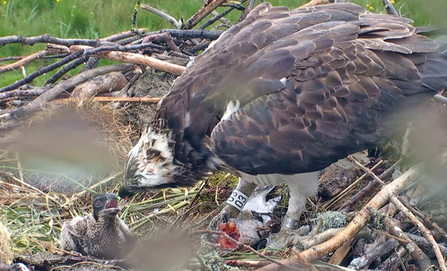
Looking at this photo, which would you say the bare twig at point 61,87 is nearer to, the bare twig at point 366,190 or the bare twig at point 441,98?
the bare twig at point 366,190

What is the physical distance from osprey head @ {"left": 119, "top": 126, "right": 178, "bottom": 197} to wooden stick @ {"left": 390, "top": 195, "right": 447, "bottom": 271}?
5.10 ft

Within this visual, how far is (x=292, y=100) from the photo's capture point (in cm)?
389

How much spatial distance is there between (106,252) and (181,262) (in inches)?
46.3

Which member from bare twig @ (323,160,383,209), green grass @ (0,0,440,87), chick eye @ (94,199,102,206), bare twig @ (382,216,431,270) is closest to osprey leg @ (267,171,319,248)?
bare twig @ (323,160,383,209)

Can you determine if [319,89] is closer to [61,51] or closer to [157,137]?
[157,137]

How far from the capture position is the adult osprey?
3.90 meters

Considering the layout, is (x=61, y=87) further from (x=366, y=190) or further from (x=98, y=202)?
(x=366, y=190)

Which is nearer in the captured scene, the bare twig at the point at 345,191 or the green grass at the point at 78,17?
the bare twig at the point at 345,191

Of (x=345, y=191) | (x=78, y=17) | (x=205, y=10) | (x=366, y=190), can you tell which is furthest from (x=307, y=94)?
(x=78, y=17)

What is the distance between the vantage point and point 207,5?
5508 millimetres

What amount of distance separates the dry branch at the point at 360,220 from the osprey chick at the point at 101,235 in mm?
1315

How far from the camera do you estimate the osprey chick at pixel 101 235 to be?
412 centimetres

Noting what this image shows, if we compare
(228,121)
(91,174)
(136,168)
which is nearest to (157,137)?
(136,168)

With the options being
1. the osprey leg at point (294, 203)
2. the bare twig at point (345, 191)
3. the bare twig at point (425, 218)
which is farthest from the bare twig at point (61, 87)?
the bare twig at point (425, 218)
